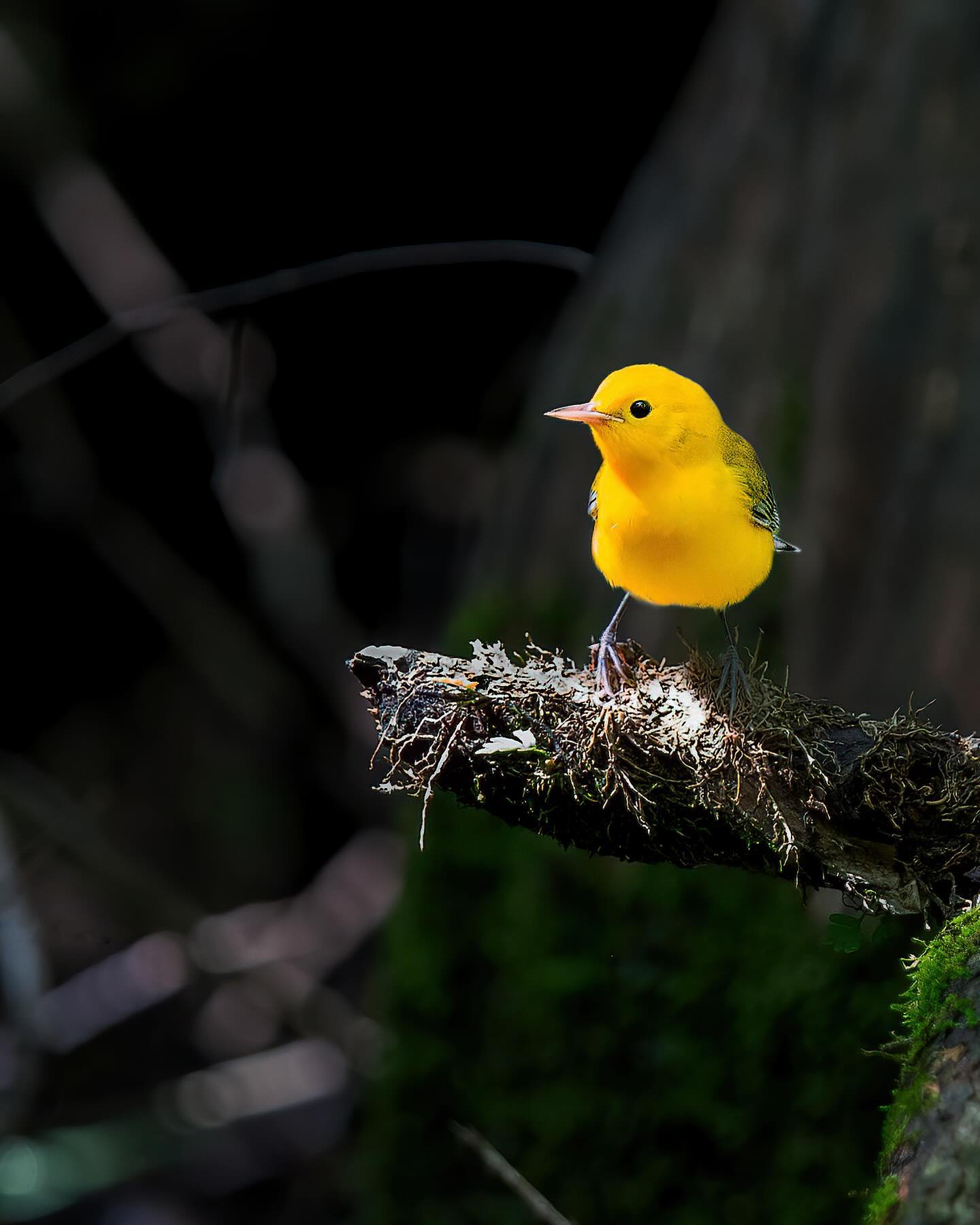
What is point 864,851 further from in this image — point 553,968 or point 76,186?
point 76,186

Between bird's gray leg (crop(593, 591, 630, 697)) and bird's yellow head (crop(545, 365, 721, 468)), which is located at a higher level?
bird's yellow head (crop(545, 365, 721, 468))

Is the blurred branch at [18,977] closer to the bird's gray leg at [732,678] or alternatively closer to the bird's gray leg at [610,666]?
the bird's gray leg at [610,666]

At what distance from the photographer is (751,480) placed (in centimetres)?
207

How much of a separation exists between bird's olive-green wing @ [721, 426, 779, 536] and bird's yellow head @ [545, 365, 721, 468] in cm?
17

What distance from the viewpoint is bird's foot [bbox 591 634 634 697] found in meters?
1.75

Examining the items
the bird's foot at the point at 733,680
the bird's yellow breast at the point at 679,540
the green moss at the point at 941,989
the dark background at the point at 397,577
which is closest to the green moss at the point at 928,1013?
the green moss at the point at 941,989

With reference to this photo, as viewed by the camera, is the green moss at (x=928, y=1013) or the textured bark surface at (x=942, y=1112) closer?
the textured bark surface at (x=942, y=1112)

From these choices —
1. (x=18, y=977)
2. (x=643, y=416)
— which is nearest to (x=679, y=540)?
(x=643, y=416)

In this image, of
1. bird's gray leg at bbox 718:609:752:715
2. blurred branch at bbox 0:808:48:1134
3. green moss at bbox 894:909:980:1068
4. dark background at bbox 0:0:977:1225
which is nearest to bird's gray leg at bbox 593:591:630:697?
bird's gray leg at bbox 718:609:752:715

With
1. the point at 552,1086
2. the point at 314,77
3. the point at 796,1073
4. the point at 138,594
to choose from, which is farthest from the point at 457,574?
the point at 796,1073

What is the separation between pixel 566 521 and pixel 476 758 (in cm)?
264

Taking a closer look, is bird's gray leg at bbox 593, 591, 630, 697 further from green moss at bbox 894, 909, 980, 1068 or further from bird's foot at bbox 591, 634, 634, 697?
green moss at bbox 894, 909, 980, 1068

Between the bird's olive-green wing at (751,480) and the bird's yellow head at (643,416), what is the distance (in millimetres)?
173

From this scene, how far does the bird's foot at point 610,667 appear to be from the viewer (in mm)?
1752
